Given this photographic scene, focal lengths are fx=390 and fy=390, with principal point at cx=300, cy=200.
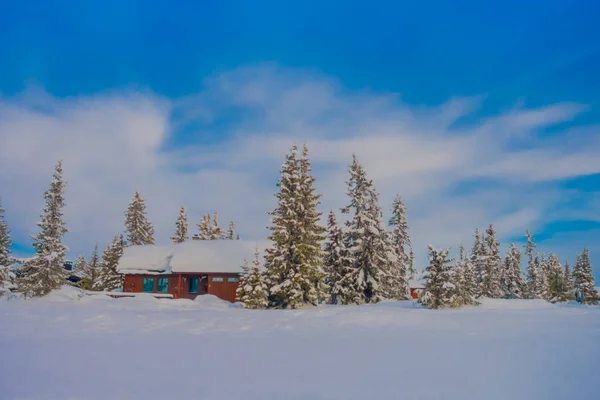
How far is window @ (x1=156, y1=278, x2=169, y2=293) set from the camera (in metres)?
39.8

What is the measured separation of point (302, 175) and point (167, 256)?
21.4m

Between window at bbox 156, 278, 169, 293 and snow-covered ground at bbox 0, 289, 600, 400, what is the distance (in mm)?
30050

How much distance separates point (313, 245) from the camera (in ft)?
86.9

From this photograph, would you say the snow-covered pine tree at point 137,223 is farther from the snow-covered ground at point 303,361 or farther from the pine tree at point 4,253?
the snow-covered ground at point 303,361

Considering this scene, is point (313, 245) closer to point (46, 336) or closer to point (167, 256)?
point (46, 336)

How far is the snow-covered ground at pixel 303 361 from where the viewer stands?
5.63 m

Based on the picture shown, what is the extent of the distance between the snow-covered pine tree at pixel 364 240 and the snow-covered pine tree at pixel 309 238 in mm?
3773

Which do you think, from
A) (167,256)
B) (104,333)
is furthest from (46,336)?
(167,256)

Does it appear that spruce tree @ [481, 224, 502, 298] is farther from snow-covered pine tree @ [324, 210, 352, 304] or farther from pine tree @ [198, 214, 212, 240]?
pine tree @ [198, 214, 212, 240]

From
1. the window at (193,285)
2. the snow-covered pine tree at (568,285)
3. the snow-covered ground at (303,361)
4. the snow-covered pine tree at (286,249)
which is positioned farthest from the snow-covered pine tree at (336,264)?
the snow-covered pine tree at (568,285)

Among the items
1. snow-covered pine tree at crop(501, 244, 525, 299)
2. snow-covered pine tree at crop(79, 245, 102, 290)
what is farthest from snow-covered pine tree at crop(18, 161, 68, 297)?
snow-covered pine tree at crop(501, 244, 525, 299)

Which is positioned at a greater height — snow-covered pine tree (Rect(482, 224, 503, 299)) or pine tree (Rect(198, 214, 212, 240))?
pine tree (Rect(198, 214, 212, 240))

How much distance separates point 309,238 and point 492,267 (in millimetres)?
32057

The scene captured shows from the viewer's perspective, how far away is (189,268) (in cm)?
3775
